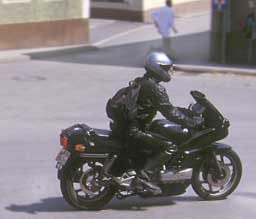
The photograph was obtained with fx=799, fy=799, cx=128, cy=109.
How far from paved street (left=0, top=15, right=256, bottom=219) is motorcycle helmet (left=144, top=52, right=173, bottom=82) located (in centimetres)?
138

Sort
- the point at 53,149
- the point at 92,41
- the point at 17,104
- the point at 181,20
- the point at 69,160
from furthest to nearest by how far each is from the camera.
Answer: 1. the point at 181,20
2. the point at 92,41
3. the point at 17,104
4. the point at 53,149
5. the point at 69,160

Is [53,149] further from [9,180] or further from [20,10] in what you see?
[20,10]

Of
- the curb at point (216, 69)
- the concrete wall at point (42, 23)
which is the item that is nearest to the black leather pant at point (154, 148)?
the curb at point (216, 69)

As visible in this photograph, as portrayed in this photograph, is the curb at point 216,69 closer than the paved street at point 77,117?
No

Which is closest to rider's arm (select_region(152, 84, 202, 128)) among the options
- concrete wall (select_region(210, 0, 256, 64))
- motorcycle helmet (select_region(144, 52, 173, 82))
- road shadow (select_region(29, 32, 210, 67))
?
motorcycle helmet (select_region(144, 52, 173, 82))

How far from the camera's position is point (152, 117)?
807 cm

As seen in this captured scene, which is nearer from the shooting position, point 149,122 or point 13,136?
point 149,122

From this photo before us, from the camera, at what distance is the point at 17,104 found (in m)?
15.2

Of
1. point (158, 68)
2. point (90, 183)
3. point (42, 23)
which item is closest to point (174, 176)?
point (90, 183)

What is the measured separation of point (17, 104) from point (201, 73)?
6.87 metres

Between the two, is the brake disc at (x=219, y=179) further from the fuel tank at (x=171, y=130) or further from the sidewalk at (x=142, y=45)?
the sidewalk at (x=142, y=45)

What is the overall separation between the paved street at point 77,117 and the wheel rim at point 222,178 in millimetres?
137

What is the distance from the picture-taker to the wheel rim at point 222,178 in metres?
8.49

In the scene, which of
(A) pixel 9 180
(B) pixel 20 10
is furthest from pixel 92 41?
(A) pixel 9 180
